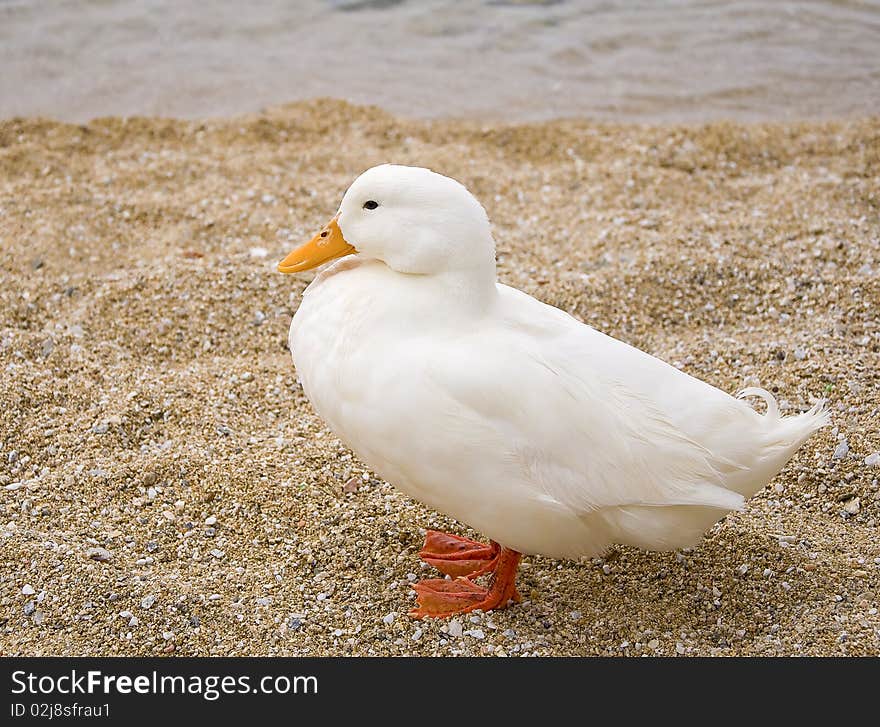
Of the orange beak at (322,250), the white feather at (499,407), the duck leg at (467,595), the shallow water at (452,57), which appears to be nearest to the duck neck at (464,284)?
the white feather at (499,407)

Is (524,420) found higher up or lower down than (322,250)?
lower down

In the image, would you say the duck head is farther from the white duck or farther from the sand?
the sand

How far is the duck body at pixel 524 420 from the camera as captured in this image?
2.69 meters

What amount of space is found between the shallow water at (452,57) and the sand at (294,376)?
66 centimetres

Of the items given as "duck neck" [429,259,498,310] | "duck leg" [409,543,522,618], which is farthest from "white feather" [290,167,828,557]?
"duck leg" [409,543,522,618]

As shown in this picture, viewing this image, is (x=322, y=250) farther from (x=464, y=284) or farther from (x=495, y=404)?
(x=495, y=404)

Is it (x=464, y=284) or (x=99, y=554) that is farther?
(x=99, y=554)

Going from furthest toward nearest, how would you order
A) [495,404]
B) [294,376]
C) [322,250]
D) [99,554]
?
[294,376] → [99,554] → [322,250] → [495,404]

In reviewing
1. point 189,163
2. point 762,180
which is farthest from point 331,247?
point 762,180

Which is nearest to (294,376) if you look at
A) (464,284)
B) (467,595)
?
(467,595)

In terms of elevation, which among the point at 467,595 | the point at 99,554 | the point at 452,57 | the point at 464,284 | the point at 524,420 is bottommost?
the point at 467,595

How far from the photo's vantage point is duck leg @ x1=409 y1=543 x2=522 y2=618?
10.0ft

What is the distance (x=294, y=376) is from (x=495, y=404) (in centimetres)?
165

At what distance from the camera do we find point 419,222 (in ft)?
9.14
